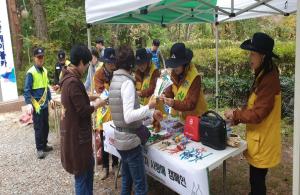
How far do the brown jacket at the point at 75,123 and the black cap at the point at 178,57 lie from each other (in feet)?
2.99

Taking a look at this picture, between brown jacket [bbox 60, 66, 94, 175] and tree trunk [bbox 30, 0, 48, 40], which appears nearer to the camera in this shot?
brown jacket [bbox 60, 66, 94, 175]

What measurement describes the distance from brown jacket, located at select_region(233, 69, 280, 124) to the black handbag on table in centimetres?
23

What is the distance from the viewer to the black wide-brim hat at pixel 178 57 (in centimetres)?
295

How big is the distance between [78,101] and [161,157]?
2.85 feet

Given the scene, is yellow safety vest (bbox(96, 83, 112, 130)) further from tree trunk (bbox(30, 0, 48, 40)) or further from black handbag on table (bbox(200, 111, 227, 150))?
tree trunk (bbox(30, 0, 48, 40))

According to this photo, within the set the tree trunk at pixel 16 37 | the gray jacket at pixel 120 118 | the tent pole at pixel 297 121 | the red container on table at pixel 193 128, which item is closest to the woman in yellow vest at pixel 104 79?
the gray jacket at pixel 120 118

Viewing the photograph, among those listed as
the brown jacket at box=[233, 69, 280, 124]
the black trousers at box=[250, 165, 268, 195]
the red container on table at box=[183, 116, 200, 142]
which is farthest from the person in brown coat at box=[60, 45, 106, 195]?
the black trousers at box=[250, 165, 268, 195]

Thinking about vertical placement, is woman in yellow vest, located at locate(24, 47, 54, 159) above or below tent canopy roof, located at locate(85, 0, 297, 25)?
below

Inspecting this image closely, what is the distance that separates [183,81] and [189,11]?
69.1 inches

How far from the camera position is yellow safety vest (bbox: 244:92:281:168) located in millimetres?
2420

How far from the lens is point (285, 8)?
14.2ft

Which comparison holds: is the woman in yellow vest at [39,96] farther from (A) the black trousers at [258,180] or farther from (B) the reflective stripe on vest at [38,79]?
(A) the black trousers at [258,180]

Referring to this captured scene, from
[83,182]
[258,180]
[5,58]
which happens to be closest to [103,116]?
[83,182]

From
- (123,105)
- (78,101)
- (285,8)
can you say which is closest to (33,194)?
(78,101)
